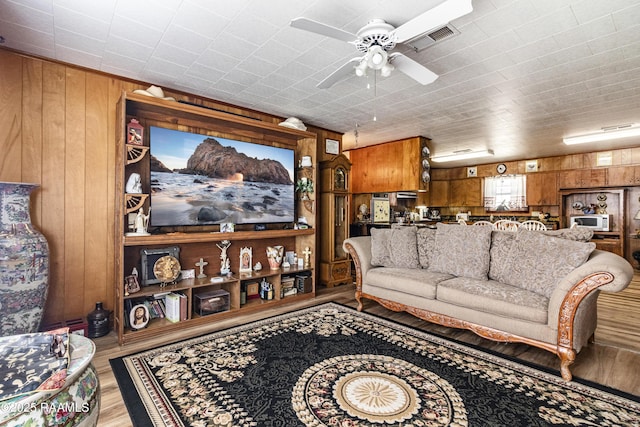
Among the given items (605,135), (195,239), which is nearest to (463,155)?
(605,135)

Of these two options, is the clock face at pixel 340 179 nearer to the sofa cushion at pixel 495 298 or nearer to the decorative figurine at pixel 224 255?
the decorative figurine at pixel 224 255

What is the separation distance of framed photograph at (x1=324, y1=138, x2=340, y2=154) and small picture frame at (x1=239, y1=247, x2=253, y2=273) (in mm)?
2200

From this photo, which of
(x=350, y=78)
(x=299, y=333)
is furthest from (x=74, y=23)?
(x=299, y=333)

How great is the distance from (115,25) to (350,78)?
79.2 inches

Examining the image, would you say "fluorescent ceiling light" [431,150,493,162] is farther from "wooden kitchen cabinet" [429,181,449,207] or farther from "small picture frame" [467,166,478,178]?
"wooden kitchen cabinet" [429,181,449,207]

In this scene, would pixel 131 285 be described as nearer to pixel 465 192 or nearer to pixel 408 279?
pixel 408 279

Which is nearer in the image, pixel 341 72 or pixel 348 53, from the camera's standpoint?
pixel 341 72

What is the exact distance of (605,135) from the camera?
505 centimetres

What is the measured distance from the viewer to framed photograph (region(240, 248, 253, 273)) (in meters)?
3.88

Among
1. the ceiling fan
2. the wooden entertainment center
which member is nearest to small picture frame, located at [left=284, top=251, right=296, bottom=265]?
the wooden entertainment center

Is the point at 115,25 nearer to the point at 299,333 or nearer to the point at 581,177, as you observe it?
the point at 299,333

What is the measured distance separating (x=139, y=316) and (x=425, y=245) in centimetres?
316

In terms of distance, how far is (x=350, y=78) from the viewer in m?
3.09

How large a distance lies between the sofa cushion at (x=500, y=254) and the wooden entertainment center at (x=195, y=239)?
87.0 inches
